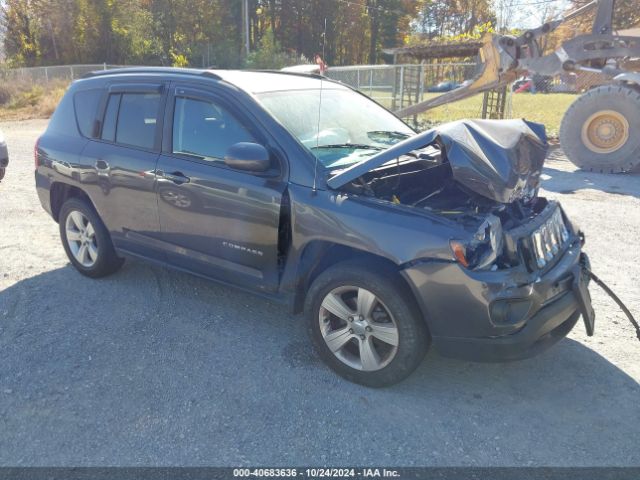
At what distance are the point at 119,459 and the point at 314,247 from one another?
160cm

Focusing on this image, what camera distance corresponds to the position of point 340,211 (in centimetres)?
319

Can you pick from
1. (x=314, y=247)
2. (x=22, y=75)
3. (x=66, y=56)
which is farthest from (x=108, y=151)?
(x=66, y=56)

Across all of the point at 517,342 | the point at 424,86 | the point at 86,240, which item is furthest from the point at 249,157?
the point at 424,86

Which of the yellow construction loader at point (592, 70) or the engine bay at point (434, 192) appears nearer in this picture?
the engine bay at point (434, 192)

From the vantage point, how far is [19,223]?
6652 millimetres

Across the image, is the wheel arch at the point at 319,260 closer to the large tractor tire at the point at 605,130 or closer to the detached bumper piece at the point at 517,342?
the detached bumper piece at the point at 517,342

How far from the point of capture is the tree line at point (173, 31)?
118ft

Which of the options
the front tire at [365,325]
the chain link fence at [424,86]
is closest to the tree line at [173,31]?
the chain link fence at [424,86]

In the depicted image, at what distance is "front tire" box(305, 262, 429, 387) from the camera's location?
3.04m

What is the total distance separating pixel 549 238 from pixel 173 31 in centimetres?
4258

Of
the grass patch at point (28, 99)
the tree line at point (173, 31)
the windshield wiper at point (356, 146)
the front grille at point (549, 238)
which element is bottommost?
the grass patch at point (28, 99)

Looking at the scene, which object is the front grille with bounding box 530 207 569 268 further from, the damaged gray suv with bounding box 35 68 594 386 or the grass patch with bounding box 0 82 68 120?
the grass patch with bounding box 0 82 68 120

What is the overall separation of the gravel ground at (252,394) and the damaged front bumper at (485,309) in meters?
0.41

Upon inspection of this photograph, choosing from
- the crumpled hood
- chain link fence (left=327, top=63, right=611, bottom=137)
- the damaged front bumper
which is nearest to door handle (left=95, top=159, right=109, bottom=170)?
the crumpled hood
